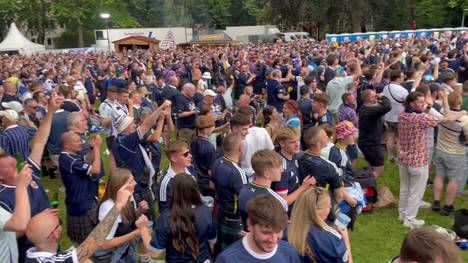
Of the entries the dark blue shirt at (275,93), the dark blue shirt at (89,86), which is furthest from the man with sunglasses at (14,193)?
the dark blue shirt at (89,86)

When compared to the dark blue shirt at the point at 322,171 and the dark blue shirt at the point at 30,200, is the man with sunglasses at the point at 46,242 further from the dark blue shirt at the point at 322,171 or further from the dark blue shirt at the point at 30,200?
the dark blue shirt at the point at 322,171

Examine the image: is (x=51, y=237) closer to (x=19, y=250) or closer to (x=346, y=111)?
(x=19, y=250)

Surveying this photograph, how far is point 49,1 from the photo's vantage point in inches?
2124

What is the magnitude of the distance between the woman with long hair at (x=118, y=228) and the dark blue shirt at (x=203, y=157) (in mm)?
1574

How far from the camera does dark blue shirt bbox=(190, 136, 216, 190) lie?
560 centimetres

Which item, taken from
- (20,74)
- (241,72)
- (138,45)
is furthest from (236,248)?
(138,45)

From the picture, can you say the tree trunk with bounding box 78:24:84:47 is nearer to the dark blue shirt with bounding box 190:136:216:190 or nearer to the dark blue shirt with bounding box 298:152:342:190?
the dark blue shirt with bounding box 190:136:216:190

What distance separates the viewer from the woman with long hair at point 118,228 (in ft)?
12.6

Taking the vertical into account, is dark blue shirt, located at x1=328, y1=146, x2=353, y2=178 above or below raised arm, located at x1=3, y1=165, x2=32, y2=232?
below

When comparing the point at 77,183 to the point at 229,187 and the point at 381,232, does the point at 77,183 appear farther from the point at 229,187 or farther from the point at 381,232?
the point at 381,232

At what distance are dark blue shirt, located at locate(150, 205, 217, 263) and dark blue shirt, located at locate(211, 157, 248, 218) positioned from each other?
2.26 ft

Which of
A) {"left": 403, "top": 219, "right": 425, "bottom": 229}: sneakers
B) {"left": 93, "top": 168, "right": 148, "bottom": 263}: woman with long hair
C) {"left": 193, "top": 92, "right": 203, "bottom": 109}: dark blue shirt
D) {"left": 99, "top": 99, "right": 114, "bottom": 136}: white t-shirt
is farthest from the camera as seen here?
{"left": 193, "top": 92, "right": 203, "bottom": 109}: dark blue shirt

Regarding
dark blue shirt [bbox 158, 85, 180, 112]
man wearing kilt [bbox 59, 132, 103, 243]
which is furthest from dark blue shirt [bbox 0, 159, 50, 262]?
dark blue shirt [bbox 158, 85, 180, 112]

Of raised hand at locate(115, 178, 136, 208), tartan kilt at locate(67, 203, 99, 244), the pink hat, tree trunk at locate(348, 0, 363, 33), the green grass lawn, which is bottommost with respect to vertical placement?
the green grass lawn
